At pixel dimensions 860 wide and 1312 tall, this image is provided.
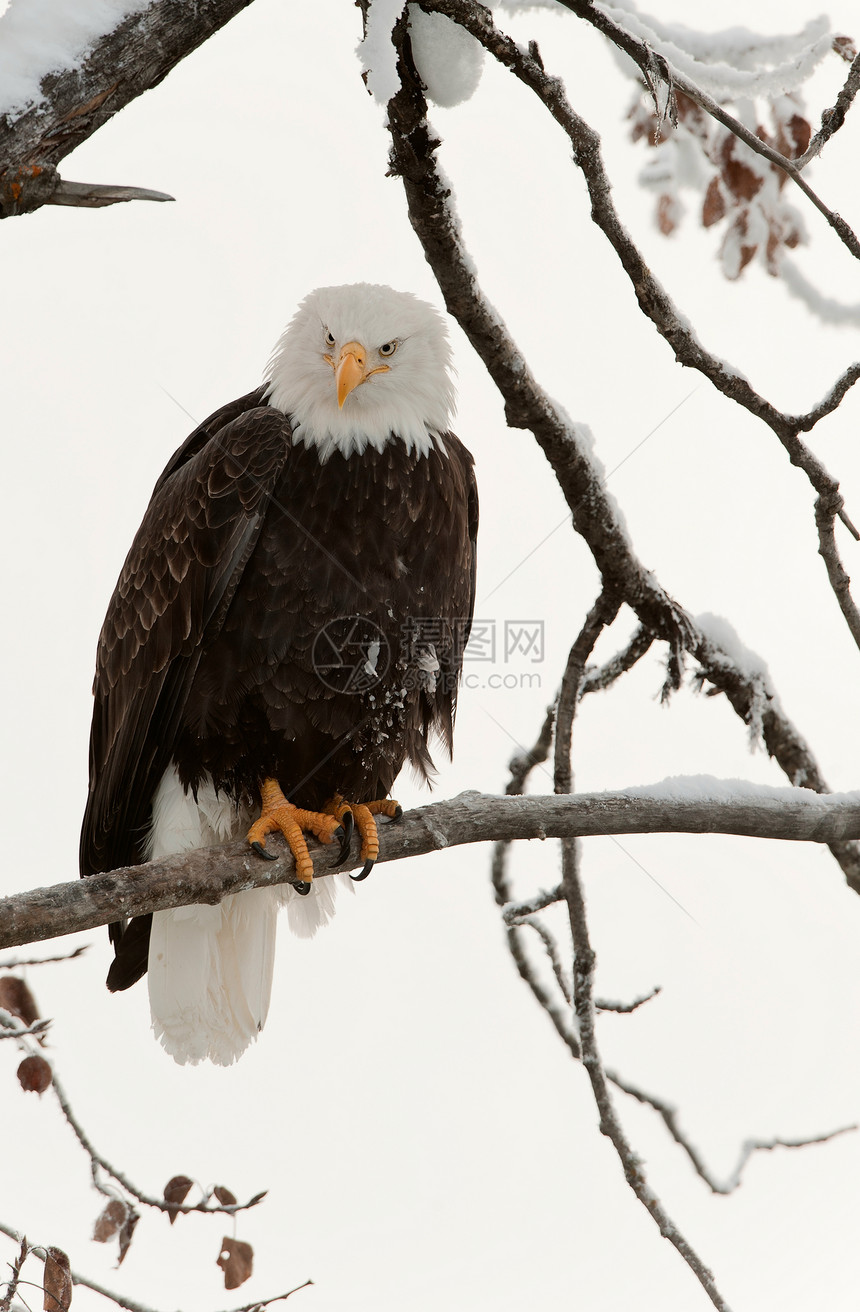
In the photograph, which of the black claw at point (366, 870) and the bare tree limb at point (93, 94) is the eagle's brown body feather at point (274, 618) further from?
the bare tree limb at point (93, 94)

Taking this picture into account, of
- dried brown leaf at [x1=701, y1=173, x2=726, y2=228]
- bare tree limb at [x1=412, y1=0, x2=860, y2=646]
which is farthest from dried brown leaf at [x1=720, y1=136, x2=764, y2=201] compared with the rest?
bare tree limb at [x1=412, y1=0, x2=860, y2=646]

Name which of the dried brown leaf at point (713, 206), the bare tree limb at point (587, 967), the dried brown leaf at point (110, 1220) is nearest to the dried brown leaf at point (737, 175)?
the dried brown leaf at point (713, 206)

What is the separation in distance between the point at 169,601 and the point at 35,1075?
Result: 1.23 m

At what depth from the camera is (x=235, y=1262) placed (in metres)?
2.74

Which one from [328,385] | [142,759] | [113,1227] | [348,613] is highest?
[328,385]

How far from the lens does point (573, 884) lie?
311 cm

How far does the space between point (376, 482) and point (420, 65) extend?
994 mm

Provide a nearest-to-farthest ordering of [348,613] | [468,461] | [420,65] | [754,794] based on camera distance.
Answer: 1. [420,65]
2. [754,794]
3. [348,613]
4. [468,461]

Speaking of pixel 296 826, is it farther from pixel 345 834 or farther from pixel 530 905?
pixel 530 905

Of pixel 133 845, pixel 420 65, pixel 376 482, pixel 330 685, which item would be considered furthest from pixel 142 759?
pixel 420 65

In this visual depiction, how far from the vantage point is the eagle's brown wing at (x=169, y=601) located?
9.14 ft

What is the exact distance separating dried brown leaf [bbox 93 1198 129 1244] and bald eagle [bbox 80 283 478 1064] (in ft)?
2.99

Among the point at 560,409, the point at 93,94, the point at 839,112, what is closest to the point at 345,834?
the point at 560,409

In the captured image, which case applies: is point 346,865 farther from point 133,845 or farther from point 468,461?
point 468,461
